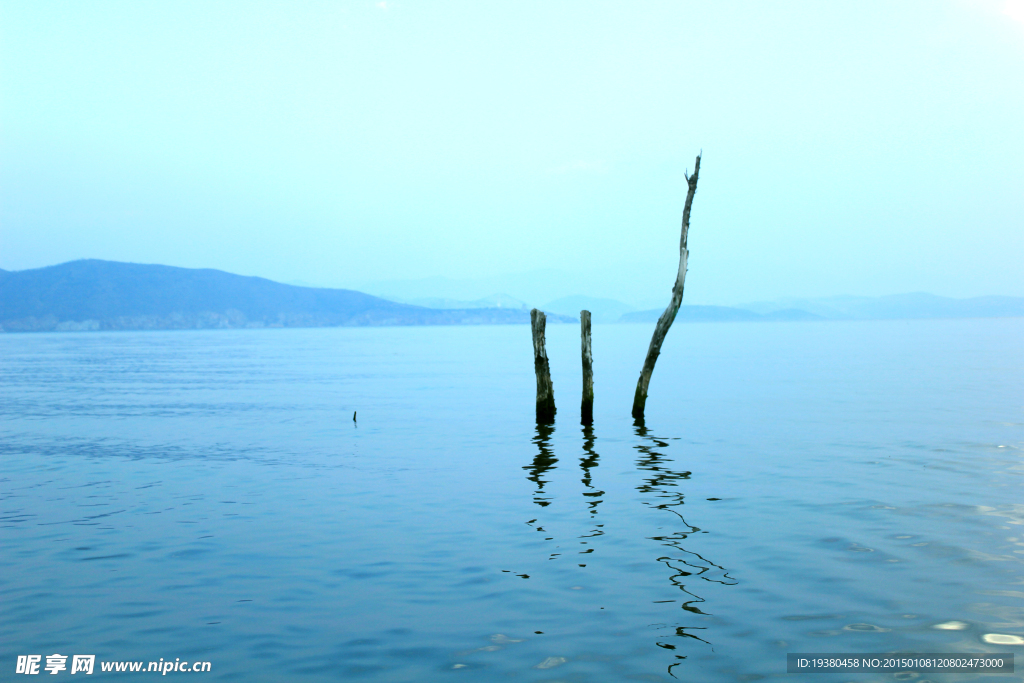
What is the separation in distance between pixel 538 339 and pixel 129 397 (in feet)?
74.6

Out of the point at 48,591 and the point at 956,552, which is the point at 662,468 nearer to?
the point at 956,552

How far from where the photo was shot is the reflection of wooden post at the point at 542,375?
23.5m

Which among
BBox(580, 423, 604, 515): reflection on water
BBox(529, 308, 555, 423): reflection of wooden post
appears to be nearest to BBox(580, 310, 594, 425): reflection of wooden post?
BBox(580, 423, 604, 515): reflection on water

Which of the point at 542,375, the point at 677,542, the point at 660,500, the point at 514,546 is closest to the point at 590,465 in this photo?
the point at 660,500

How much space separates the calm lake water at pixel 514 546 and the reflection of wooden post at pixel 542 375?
1.93ft

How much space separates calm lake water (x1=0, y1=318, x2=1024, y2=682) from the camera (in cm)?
716

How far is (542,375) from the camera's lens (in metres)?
24.3

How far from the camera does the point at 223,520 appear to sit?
1231 centimetres

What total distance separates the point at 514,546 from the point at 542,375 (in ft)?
45.5

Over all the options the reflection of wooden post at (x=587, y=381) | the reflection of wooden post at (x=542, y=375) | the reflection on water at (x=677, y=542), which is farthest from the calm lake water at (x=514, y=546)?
the reflection of wooden post at (x=587, y=381)

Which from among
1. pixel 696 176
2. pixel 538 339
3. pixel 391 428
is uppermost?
pixel 696 176

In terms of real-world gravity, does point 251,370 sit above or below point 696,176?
below

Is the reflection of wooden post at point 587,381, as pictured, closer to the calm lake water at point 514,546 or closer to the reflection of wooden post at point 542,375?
the calm lake water at point 514,546

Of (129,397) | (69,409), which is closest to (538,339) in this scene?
(69,409)
